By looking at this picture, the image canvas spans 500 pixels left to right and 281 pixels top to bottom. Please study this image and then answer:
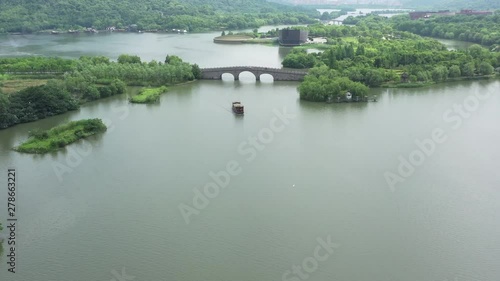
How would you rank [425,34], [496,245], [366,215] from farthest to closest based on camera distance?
[425,34] → [366,215] → [496,245]

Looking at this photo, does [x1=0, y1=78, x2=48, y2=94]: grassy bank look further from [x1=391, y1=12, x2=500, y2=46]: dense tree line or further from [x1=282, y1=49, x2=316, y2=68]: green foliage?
[x1=391, y1=12, x2=500, y2=46]: dense tree line

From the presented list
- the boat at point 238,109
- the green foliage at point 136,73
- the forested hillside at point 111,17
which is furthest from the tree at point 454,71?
the forested hillside at point 111,17

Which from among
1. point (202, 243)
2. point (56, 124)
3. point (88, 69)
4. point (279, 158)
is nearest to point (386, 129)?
point (279, 158)

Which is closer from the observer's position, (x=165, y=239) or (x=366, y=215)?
(x=165, y=239)

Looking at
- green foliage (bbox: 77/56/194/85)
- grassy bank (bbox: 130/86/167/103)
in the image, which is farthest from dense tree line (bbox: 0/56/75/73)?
grassy bank (bbox: 130/86/167/103)

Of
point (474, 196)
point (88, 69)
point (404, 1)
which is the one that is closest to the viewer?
point (474, 196)

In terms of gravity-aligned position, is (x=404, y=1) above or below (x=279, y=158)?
above

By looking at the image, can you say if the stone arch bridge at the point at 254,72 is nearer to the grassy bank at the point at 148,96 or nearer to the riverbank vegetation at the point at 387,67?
the riverbank vegetation at the point at 387,67

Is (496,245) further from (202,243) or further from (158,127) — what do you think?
(158,127)
